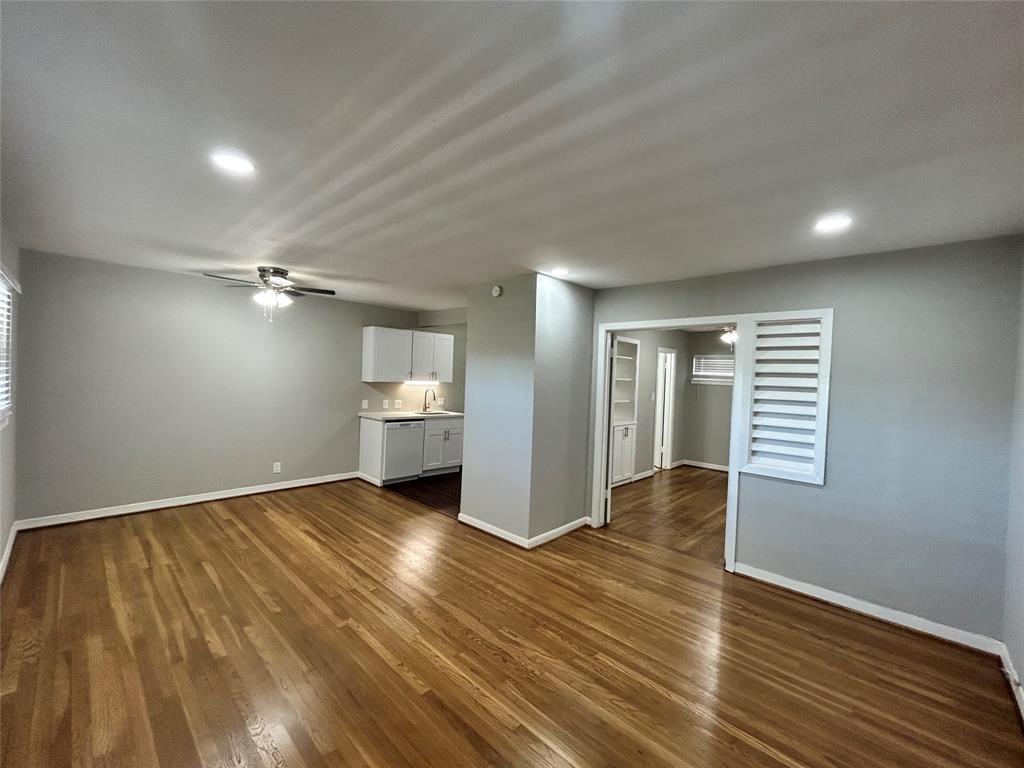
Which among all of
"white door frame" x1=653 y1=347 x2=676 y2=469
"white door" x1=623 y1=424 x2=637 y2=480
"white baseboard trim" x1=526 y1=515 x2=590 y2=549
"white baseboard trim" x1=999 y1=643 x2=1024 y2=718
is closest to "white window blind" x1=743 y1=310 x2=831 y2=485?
"white baseboard trim" x1=999 y1=643 x2=1024 y2=718

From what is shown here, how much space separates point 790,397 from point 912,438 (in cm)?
73

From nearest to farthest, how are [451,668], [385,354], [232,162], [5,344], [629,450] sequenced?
1. [232,162]
2. [451,668]
3. [5,344]
4. [385,354]
5. [629,450]

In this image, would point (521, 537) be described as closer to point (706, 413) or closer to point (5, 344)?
point (5, 344)

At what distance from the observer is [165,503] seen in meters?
4.41

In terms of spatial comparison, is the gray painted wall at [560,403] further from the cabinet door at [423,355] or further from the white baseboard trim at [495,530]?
the cabinet door at [423,355]

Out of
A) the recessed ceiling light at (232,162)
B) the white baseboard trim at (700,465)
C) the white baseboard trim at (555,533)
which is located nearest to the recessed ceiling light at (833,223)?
the recessed ceiling light at (232,162)

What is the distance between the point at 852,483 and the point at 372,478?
532 centimetres

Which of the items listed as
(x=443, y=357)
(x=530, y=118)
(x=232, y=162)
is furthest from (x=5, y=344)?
(x=443, y=357)

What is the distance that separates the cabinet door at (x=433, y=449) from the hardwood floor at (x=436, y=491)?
230mm

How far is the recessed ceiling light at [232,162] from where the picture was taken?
5.98 feet

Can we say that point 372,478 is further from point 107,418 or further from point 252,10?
point 252,10

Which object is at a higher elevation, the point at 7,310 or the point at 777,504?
the point at 7,310

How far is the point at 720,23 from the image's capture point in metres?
1.05

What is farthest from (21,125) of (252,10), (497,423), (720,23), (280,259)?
(497,423)
